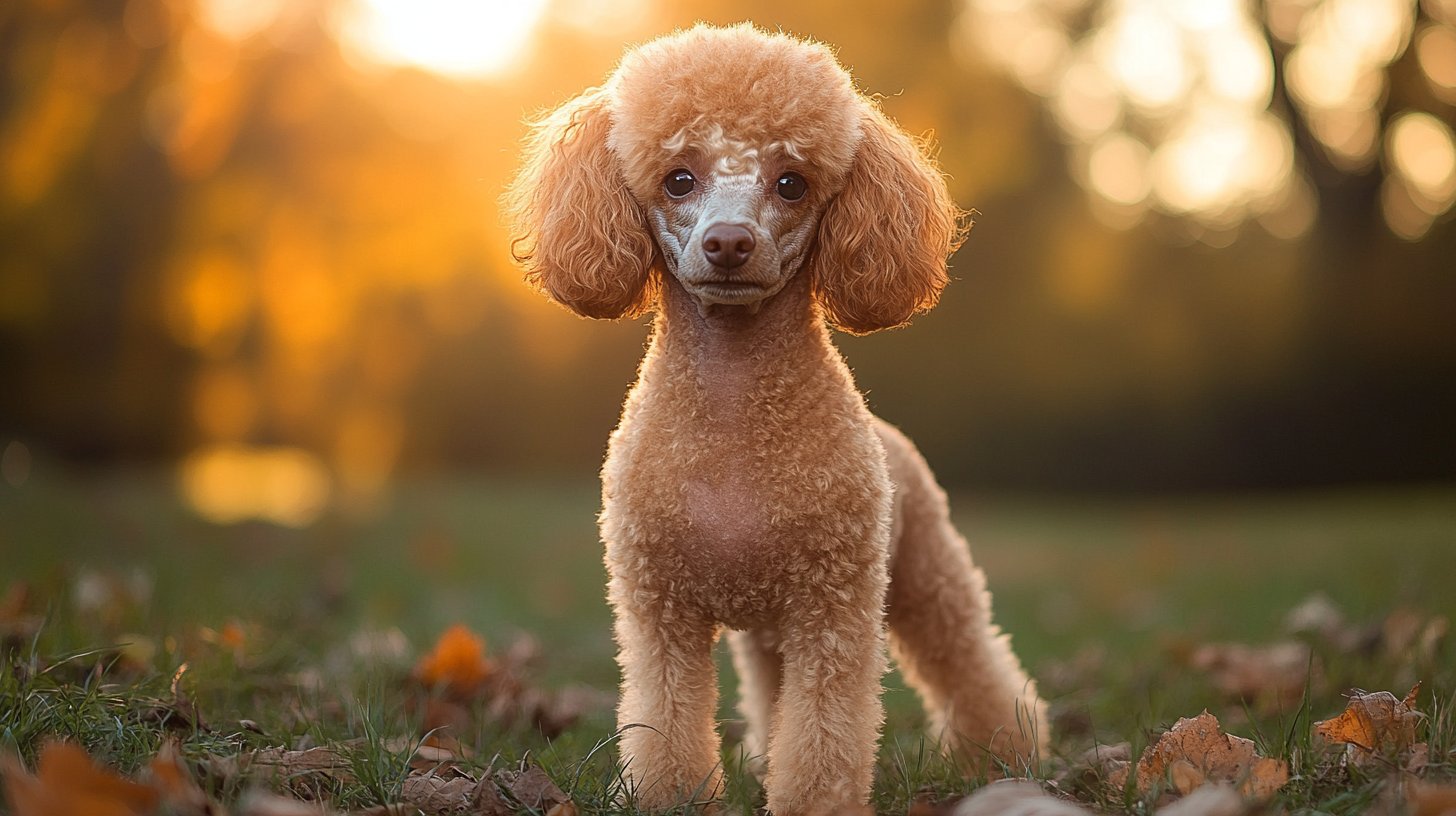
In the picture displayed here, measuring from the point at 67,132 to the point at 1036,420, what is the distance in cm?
1094

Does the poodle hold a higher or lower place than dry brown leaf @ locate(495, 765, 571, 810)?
higher

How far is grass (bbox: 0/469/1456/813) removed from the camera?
7.68 feet

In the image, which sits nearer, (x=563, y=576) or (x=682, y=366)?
(x=682, y=366)

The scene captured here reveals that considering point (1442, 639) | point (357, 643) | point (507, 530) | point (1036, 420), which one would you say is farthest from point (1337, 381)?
point (357, 643)

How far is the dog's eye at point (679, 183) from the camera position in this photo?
2.50 m

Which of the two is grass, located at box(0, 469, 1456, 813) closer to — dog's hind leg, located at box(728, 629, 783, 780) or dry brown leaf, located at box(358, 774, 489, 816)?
dry brown leaf, located at box(358, 774, 489, 816)

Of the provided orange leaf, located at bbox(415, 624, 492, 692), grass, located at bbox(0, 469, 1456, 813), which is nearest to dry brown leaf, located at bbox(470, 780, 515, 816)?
grass, located at bbox(0, 469, 1456, 813)

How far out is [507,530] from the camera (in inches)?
357

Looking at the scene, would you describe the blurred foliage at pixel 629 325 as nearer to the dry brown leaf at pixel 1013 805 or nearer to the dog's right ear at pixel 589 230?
the dog's right ear at pixel 589 230

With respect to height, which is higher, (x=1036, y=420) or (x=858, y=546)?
(x=858, y=546)

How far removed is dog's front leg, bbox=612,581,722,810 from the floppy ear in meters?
0.81

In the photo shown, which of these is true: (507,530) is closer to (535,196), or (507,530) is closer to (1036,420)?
(535,196)

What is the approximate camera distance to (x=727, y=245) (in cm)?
231

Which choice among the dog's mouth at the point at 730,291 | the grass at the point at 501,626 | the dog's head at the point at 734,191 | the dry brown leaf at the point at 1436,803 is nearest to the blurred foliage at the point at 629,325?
the grass at the point at 501,626
